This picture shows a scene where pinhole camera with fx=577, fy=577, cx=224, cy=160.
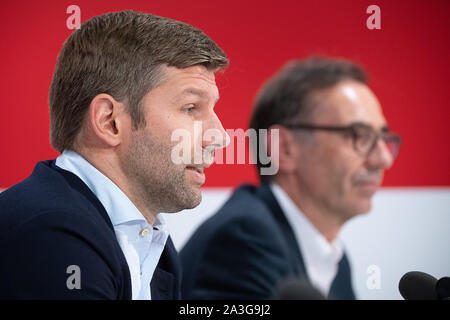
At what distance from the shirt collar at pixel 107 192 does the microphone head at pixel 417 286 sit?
0.52 m

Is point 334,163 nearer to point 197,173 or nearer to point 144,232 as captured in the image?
point 197,173

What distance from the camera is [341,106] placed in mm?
938

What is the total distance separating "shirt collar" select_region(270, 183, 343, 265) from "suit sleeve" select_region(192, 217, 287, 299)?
0.12 feet

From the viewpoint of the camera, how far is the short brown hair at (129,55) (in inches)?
44.1

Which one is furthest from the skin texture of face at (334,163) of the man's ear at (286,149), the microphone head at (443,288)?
the microphone head at (443,288)

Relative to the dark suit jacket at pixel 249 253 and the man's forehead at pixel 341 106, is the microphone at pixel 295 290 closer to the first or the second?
the dark suit jacket at pixel 249 253

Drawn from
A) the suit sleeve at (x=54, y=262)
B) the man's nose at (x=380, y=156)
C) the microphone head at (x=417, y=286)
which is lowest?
the microphone head at (x=417, y=286)

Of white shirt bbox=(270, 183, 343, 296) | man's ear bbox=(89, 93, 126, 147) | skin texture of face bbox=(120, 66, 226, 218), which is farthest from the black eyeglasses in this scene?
man's ear bbox=(89, 93, 126, 147)

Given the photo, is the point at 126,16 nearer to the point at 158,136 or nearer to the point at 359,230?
the point at 158,136

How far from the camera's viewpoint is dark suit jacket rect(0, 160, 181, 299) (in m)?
0.95

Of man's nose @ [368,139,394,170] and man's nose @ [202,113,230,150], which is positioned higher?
man's nose @ [202,113,230,150]

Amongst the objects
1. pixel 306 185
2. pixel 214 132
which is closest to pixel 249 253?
pixel 306 185

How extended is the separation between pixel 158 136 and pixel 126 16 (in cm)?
24

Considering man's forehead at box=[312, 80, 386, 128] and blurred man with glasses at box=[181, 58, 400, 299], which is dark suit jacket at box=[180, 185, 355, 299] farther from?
man's forehead at box=[312, 80, 386, 128]
